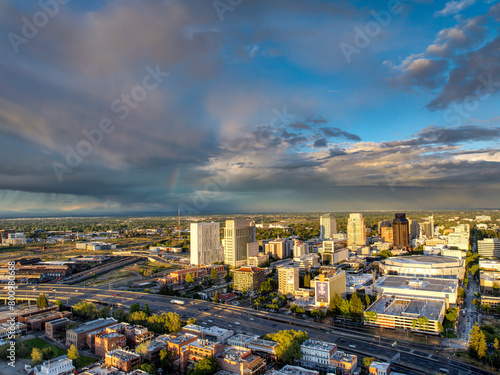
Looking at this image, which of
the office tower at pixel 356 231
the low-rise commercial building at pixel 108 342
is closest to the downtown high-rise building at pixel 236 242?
the office tower at pixel 356 231

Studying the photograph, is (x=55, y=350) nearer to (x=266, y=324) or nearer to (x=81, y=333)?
(x=81, y=333)

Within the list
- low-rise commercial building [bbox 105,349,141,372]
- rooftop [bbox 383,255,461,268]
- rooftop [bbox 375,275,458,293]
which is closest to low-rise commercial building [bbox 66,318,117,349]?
low-rise commercial building [bbox 105,349,141,372]

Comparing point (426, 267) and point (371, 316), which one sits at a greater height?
point (426, 267)

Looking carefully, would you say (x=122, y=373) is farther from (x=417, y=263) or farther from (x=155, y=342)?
(x=417, y=263)

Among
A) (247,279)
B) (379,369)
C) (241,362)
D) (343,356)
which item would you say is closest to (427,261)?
(247,279)

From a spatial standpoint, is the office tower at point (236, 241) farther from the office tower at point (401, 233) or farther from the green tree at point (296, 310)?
the office tower at point (401, 233)

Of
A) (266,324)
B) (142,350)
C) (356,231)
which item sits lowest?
(266,324)

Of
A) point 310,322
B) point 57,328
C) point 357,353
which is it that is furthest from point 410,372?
point 57,328
